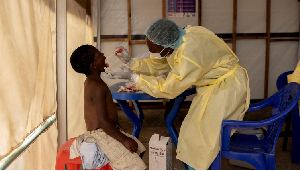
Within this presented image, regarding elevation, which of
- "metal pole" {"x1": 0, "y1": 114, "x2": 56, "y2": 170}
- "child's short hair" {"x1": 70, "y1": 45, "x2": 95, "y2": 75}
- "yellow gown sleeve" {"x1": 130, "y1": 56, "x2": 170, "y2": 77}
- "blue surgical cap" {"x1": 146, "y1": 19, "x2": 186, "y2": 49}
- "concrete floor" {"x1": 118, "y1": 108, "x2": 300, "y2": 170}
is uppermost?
"blue surgical cap" {"x1": 146, "y1": 19, "x2": 186, "y2": 49}

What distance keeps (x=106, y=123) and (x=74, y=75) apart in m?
1.61

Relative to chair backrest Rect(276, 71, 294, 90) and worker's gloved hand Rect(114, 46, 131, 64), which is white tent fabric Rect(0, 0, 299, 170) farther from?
chair backrest Rect(276, 71, 294, 90)

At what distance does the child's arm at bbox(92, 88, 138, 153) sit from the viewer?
1629 millimetres

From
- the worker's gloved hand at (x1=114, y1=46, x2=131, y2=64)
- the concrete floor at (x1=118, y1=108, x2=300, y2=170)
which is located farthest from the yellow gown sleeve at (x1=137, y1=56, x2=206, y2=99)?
the concrete floor at (x1=118, y1=108, x2=300, y2=170)

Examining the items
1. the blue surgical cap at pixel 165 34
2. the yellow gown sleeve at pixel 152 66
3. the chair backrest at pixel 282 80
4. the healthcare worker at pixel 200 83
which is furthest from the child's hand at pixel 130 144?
the chair backrest at pixel 282 80

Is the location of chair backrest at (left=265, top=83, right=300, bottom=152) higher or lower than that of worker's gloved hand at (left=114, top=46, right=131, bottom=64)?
lower

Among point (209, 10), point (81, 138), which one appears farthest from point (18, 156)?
point (209, 10)

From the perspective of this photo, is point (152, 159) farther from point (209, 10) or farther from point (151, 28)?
point (209, 10)

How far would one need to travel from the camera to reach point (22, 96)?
5.78 ft

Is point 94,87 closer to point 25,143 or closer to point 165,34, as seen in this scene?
point 165,34

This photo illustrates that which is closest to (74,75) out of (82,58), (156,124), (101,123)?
(82,58)

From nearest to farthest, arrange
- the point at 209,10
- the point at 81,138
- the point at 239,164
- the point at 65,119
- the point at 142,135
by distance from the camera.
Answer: the point at 81,138
the point at 65,119
the point at 239,164
the point at 142,135
the point at 209,10

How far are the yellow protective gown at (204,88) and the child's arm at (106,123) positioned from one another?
270 millimetres

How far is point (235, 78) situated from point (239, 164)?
4.44 feet
